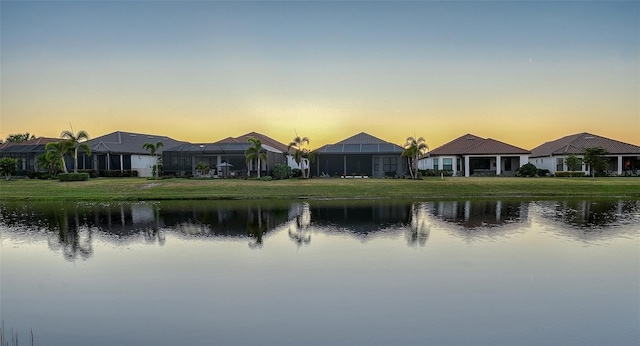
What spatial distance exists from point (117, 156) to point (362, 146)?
1007 inches

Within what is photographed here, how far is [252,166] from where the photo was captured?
149 feet

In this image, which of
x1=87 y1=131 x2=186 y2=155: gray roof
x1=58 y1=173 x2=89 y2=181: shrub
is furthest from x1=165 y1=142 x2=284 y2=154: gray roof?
x1=87 y1=131 x2=186 y2=155: gray roof

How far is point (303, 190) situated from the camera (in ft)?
112

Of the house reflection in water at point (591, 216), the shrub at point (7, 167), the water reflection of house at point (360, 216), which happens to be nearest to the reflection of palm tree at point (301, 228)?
the water reflection of house at point (360, 216)

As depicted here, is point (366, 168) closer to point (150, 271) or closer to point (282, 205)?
point (282, 205)

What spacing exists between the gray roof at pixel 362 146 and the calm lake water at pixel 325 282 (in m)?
27.0

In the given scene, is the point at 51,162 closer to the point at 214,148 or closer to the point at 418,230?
the point at 214,148

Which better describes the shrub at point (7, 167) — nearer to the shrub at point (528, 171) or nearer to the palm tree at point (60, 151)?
the palm tree at point (60, 151)

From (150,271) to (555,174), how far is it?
152ft

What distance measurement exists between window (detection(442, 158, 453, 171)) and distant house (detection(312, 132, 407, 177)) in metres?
8.15

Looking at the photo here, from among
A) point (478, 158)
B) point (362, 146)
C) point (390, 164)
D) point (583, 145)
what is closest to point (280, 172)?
point (362, 146)

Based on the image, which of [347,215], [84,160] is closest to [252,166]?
[84,160]

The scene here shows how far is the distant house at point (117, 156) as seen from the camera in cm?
4888

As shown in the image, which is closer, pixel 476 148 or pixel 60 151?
pixel 60 151
